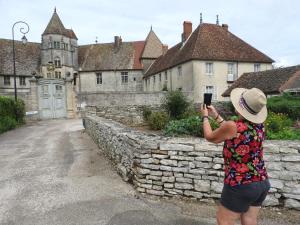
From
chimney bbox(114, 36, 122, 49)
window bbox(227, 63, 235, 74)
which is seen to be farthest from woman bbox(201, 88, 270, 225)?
chimney bbox(114, 36, 122, 49)

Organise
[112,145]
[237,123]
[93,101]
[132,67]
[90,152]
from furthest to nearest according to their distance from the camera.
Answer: [132,67] < [93,101] < [90,152] < [112,145] < [237,123]

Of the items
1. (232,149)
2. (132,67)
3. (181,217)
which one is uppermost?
(132,67)

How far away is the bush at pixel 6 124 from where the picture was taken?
1642 cm

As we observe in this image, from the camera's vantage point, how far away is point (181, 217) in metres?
4.55

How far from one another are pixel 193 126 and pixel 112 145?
247cm

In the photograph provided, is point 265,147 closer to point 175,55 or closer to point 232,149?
point 232,149

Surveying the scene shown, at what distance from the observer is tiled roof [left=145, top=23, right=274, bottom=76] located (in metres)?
27.7

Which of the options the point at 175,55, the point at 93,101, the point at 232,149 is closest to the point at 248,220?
the point at 232,149

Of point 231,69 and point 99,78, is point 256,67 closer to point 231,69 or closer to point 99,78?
point 231,69

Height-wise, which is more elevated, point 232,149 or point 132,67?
point 132,67

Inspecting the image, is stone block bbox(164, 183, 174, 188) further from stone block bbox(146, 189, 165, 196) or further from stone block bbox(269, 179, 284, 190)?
stone block bbox(269, 179, 284, 190)

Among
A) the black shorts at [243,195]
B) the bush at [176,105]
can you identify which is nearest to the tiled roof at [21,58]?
the bush at [176,105]

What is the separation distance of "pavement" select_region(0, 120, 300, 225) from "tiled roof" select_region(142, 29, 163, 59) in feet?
109

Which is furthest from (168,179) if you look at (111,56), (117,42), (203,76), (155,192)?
(117,42)
